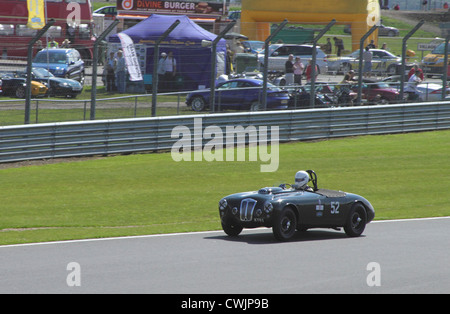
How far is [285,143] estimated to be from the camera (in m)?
20.0

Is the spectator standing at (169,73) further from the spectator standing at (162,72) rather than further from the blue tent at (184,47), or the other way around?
the blue tent at (184,47)

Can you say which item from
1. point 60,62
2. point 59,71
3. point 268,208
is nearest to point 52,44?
point 60,62

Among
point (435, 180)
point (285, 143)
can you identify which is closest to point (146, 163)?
point (285, 143)

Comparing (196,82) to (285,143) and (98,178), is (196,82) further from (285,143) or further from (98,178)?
(98,178)

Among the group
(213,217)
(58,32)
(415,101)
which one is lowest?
(213,217)

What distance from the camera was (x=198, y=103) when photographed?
2244cm

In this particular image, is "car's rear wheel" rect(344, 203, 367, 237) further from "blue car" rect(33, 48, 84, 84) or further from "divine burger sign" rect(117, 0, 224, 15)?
"divine burger sign" rect(117, 0, 224, 15)

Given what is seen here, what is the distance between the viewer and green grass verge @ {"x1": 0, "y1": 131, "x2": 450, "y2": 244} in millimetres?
11516

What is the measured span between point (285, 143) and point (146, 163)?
458cm

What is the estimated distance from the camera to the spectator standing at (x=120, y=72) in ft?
78.3

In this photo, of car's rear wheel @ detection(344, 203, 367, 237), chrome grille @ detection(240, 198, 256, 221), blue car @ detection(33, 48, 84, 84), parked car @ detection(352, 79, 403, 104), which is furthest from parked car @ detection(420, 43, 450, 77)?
chrome grille @ detection(240, 198, 256, 221)

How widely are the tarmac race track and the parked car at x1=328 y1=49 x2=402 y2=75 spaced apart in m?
19.3

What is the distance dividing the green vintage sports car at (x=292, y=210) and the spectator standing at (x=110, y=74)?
1440cm

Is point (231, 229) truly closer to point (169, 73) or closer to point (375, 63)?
point (169, 73)
